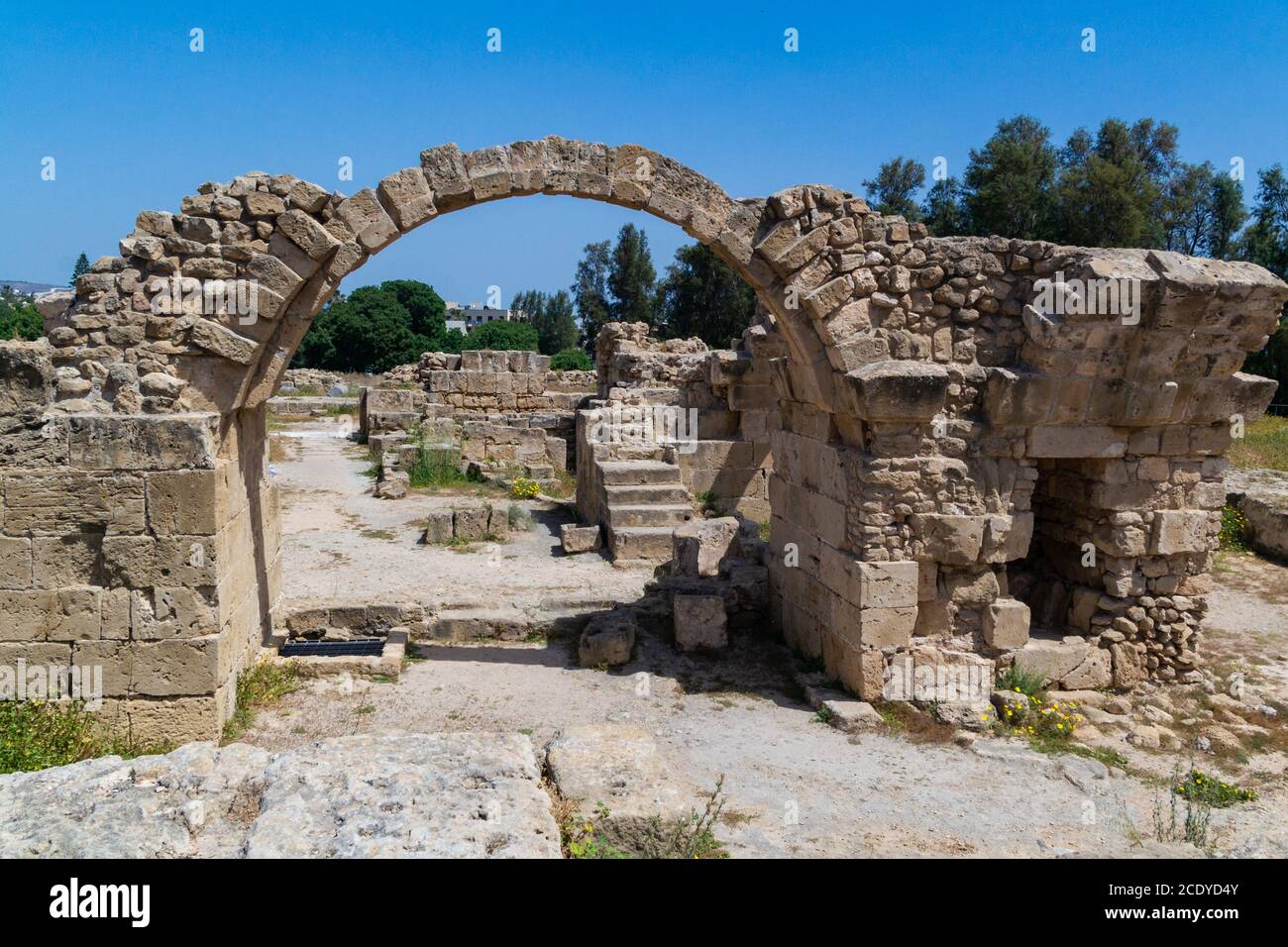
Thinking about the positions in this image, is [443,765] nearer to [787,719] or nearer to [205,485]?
[205,485]

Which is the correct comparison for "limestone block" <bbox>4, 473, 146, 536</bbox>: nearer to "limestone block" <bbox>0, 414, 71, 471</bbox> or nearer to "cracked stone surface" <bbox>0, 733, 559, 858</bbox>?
"limestone block" <bbox>0, 414, 71, 471</bbox>

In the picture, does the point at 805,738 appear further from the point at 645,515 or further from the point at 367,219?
the point at 645,515

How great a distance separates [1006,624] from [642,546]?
17.7ft

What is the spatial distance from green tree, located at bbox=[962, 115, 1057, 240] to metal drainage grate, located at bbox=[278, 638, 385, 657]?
27.9m

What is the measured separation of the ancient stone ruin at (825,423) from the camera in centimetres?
572

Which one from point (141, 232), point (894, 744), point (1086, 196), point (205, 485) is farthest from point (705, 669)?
point (1086, 196)

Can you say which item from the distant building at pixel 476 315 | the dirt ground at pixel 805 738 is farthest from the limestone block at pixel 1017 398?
the distant building at pixel 476 315

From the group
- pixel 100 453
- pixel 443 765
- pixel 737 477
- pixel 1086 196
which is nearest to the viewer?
pixel 443 765

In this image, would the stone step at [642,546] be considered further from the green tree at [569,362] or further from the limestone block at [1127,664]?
the green tree at [569,362]

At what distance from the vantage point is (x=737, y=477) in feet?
47.0

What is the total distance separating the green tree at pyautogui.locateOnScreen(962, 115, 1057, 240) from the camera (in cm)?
3066

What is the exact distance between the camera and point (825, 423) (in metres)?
7.34

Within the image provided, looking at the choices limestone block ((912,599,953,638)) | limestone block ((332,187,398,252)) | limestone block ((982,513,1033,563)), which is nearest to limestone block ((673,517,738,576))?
limestone block ((912,599,953,638))
